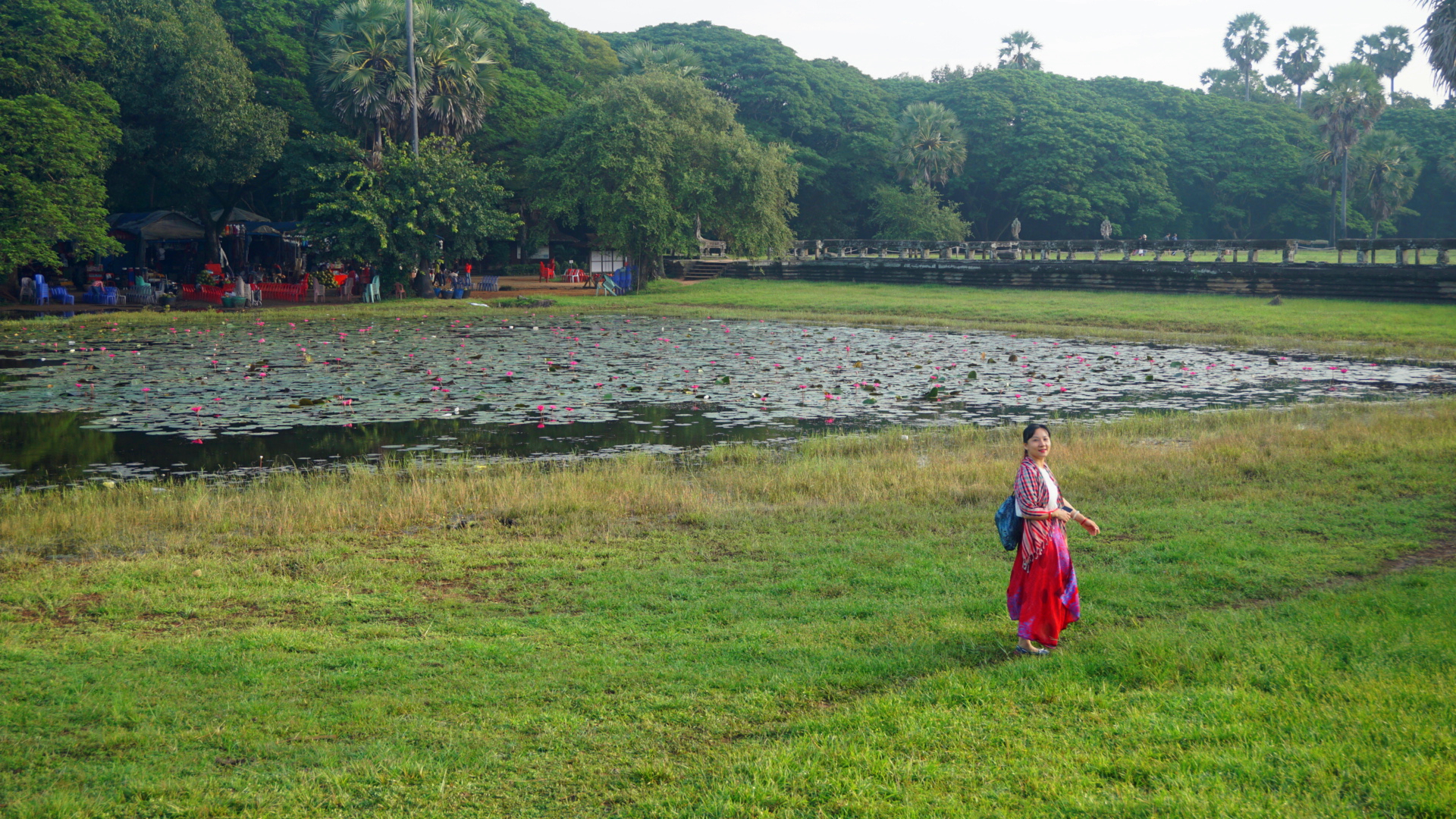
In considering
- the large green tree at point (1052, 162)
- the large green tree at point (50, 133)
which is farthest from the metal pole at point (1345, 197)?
the large green tree at point (50, 133)

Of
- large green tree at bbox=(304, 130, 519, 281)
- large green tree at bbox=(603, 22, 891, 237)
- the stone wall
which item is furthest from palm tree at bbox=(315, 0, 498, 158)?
large green tree at bbox=(603, 22, 891, 237)

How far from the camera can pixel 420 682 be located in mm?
5137

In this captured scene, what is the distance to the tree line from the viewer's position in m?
31.4

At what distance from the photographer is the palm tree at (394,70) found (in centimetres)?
3506

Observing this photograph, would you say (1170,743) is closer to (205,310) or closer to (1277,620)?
(1277,620)

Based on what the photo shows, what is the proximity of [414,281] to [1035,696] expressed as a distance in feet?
110

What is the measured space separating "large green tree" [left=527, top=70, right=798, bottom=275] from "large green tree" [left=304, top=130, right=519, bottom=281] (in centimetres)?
405

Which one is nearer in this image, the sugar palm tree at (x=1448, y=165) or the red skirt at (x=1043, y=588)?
the red skirt at (x=1043, y=588)

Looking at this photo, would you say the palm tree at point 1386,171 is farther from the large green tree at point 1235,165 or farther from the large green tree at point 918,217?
the large green tree at point 918,217

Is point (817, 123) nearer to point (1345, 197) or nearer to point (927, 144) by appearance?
point (927, 144)

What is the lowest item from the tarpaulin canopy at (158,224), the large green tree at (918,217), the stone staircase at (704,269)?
the stone staircase at (704,269)

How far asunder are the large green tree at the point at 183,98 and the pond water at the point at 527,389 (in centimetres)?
973

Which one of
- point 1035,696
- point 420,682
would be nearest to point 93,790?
point 420,682

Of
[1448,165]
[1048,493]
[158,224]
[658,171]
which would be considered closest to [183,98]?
[158,224]
